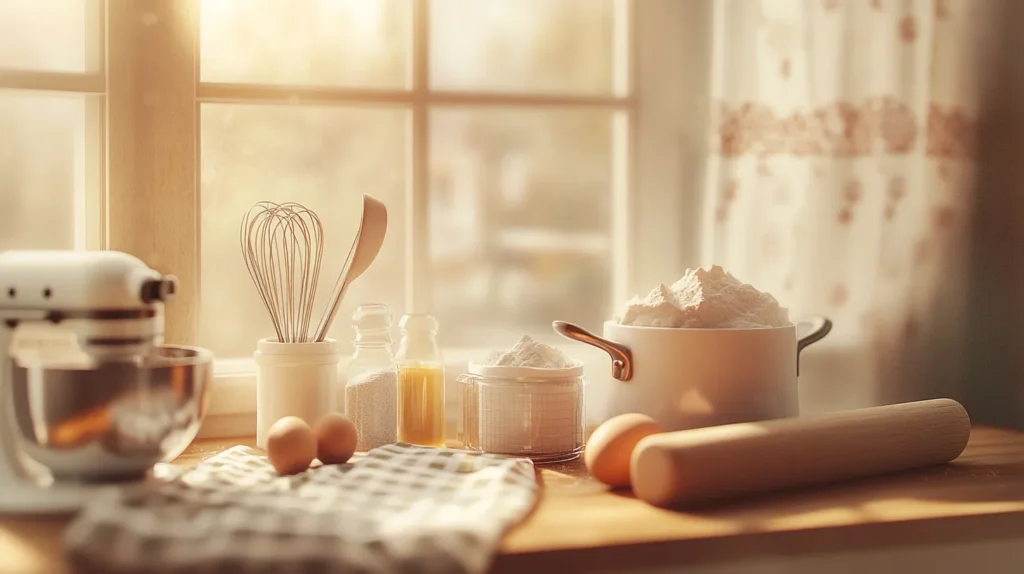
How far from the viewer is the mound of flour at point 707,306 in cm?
109

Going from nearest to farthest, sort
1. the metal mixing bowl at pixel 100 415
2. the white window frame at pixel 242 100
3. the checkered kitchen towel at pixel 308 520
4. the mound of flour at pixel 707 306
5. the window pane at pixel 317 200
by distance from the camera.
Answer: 1. the checkered kitchen towel at pixel 308 520
2. the metal mixing bowl at pixel 100 415
3. the mound of flour at pixel 707 306
4. the white window frame at pixel 242 100
5. the window pane at pixel 317 200

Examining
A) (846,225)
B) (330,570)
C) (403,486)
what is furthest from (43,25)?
(846,225)

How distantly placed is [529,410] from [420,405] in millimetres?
160

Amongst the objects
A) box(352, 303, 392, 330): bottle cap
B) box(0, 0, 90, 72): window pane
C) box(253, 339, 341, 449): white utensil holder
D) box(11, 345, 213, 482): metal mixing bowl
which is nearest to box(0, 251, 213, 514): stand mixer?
box(11, 345, 213, 482): metal mixing bowl

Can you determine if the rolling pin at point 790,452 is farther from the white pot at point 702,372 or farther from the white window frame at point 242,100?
the white window frame at point 242,100

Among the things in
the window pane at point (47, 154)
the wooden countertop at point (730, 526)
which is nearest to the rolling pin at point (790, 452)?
the wooden countertop at point (730, 526)

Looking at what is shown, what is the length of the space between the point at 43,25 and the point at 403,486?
0.94m

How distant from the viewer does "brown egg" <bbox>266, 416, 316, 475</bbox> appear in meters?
0.98

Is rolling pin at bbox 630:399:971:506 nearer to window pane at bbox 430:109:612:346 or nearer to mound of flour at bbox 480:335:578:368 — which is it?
mound of flour at bbox 480:335:578:368

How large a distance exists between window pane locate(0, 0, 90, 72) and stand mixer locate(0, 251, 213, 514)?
44 centimetres

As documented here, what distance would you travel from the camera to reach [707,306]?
1083 mm

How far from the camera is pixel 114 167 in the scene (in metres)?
1.21

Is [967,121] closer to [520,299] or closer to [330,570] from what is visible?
[330,570]

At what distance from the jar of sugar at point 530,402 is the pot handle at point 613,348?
0.13 feet
